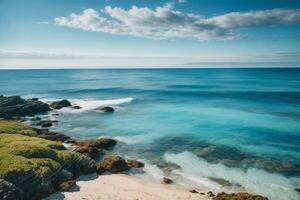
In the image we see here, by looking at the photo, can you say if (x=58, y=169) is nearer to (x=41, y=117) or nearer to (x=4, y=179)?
(x=4, y=179)

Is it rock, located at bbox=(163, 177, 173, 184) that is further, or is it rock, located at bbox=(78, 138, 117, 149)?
rock, located at bbox=(78, 138, 117, 149)

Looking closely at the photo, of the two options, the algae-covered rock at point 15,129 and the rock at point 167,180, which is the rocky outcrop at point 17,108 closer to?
the algae-covered rock at point 15,129

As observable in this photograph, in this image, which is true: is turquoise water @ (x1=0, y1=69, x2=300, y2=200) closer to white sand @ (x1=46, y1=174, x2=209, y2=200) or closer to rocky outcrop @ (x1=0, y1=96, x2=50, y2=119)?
white sand @ (x1=46, y1=174, x2=209, y2=200)

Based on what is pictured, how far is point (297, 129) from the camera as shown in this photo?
134 ft

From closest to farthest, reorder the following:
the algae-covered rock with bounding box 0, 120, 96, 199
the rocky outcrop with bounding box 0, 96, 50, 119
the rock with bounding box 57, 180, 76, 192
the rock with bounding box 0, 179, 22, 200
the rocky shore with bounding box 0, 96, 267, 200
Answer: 1. the rock with bounding box 0, 179, 22, 200
2. the rocky shore with bounding box 0, 96, 267, 200
3. the algae-covered rock with bounding box 0, 120, 96, 199
4. the rock with bounding box 57, 180, 76, 192
5. the rocky outcrop with bounding box 0, 96, 50, 119

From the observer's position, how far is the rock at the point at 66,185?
19.2 metres

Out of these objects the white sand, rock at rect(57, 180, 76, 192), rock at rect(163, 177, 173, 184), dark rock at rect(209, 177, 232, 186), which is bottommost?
dark rock at rect(209, 177, 232, 186)

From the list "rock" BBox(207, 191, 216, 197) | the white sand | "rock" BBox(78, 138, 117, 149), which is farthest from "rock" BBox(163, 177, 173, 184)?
"rock" BBox(78, 138, 117, 149)

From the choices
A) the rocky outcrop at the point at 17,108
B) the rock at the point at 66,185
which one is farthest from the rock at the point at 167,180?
the rocky outcrop at the point at 17,108

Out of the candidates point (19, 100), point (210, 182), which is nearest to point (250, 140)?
point (210, 182)

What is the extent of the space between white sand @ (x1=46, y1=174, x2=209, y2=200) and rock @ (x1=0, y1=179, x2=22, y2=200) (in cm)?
214

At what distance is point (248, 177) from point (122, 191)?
36.8ft

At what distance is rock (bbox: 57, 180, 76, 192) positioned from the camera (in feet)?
63.1

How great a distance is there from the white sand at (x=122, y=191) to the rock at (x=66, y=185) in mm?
328
